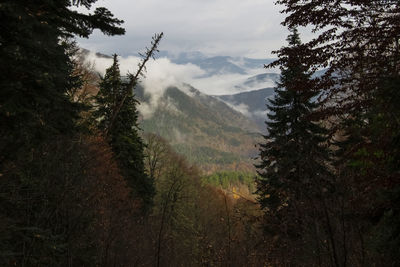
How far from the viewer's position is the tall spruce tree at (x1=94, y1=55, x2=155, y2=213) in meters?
18.6

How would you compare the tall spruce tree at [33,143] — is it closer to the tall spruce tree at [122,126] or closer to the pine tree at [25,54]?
the pine tree at [25,54]

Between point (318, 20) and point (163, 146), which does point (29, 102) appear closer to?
point (318, 20)

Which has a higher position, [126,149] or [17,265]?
[126,149]

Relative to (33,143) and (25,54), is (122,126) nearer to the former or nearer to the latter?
(33,143)

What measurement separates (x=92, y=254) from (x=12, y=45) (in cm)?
588

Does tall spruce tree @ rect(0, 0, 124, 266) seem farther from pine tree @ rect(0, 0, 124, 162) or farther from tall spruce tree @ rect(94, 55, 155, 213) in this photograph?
tall spruce tree @ rect(94, 55, 155, 213)

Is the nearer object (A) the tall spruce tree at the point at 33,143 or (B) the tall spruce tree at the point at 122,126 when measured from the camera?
(A) the tall spruce tree at the point at 33,143

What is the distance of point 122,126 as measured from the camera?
1977cm

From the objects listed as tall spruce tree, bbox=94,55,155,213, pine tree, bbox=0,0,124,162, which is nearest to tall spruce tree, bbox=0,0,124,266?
pine tree, bbox=0,0,124,162

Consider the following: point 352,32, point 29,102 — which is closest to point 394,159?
point 352,32

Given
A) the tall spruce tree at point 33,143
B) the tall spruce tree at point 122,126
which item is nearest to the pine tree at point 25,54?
the tall spruce tree at point 33,143

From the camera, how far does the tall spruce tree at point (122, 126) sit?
1862cm

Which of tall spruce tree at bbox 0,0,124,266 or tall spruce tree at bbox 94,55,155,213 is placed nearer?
tall spruce tree at bbox 0,0,124,266

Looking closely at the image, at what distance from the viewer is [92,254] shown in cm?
756
